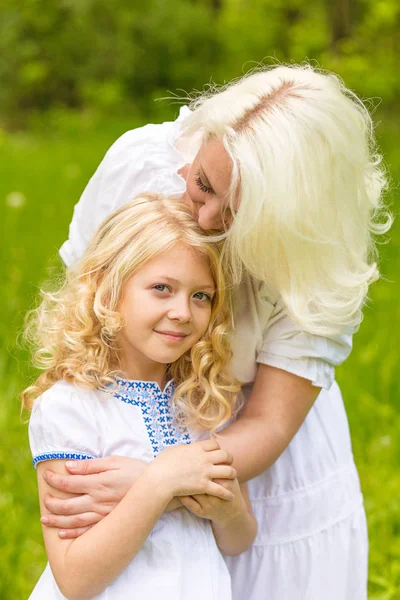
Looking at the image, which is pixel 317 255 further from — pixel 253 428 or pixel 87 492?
pixel 87 492

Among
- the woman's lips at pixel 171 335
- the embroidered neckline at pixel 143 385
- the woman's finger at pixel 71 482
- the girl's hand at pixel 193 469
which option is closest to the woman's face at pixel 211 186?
the woman's lips at pixel 171 335

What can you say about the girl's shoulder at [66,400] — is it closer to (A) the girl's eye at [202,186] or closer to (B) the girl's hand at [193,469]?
(B) the girl's hand at [193,469]

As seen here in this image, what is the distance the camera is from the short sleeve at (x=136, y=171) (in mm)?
2051

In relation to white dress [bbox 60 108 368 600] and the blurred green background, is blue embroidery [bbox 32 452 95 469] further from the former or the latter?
the blurred green background

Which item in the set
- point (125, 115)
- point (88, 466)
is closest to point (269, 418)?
point (88, 466)

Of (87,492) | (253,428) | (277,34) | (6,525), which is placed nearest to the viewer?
(87,492)

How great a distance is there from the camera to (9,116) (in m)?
15.6

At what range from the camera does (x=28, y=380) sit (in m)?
3.11

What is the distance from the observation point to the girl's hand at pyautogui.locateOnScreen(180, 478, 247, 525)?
5.73ft

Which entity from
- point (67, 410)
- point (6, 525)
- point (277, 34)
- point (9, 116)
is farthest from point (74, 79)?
point (67, 410)

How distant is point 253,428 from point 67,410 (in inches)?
16.7

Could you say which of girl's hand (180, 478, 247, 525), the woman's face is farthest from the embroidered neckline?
the woman's face

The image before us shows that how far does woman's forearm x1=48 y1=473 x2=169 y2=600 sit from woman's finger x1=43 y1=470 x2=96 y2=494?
0.24 ft

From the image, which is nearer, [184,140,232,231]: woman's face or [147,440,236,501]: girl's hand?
[147,440,236,501]: girl's hand
